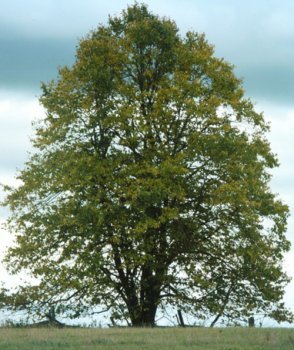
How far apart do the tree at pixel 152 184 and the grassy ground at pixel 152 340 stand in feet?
28.4

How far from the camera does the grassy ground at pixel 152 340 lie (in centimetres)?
2238

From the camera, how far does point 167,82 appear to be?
38688 millimetres

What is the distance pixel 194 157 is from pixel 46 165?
24.9ft

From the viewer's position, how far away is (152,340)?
23938 mm

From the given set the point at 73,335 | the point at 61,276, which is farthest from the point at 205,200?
the point at 73,335

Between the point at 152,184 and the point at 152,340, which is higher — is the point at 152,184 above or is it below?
above

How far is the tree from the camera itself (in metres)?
36.5

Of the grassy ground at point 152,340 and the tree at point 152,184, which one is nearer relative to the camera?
the grassy ground at point 152,340

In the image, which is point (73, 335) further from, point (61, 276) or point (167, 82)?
point (167, 82)

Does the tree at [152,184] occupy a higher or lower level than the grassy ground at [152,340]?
higher

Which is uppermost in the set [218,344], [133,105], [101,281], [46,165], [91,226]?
[133,105]

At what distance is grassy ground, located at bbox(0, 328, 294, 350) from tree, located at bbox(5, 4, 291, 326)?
8.65m

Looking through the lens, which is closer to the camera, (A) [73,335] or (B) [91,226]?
(A) [73,335]

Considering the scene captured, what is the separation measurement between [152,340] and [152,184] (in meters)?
12.3
